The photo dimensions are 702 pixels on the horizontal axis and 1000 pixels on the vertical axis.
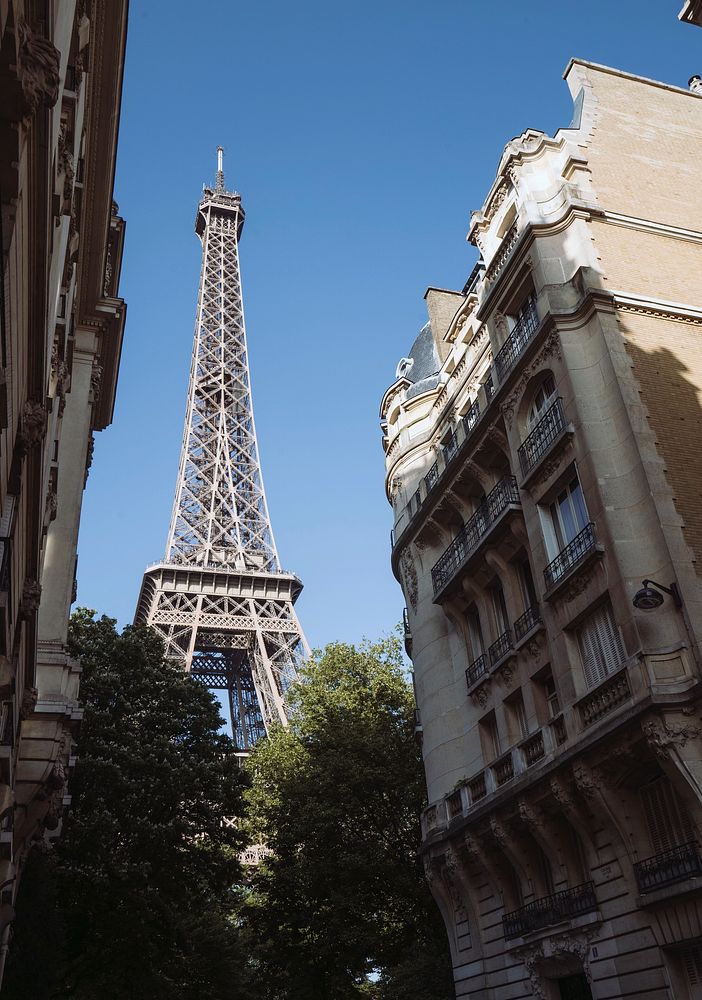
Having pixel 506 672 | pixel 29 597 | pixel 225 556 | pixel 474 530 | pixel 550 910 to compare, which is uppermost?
pixel 225 556

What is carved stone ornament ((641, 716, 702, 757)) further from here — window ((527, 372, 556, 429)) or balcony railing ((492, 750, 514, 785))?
window ((527, 372, 556, 429))

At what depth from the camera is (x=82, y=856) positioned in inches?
944

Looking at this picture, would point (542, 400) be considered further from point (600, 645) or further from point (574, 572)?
point (600, 645)

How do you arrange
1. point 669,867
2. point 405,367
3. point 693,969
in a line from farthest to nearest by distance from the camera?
point 405,367
point 669,867
point 693,969

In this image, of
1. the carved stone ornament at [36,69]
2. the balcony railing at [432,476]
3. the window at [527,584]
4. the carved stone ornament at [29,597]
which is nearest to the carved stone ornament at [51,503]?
the carved stone ornament at [29,597]

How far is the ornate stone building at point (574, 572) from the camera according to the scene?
47.4ft

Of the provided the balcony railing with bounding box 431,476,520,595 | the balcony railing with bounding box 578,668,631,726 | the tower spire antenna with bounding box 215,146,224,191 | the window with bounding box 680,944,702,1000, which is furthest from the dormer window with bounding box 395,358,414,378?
the tower spire antenna with bounding box 215,146,224,191

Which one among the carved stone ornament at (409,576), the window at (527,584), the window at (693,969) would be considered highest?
the carved stone ornament at (409,576)

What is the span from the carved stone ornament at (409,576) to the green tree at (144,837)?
28.2 ft

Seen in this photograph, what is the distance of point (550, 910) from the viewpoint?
16547mm

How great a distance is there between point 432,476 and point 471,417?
9.37 ft

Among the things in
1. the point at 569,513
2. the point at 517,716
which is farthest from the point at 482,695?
the point at 569,513

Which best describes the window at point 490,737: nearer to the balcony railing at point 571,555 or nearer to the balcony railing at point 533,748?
the balcony railing at point 533,748

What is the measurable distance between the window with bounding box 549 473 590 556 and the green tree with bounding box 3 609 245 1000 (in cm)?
1318
